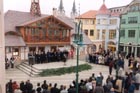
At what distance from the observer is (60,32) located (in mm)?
33750

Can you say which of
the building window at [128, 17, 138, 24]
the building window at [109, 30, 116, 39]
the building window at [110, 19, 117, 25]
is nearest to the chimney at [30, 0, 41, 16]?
the building window at [128, 17, 138, 24]

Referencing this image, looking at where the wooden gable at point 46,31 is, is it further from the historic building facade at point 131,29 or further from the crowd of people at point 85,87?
the crowd of people at point 85,87

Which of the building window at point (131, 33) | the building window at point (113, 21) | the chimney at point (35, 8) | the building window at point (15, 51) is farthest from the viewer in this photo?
the building window at point (113, 21)

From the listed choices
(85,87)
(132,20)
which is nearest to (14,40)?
(85,87)

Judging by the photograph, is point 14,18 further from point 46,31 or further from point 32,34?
point 46,31

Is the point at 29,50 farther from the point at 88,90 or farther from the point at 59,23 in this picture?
the point at 88,90

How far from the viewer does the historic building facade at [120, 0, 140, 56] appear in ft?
141

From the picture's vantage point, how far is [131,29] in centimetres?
4462

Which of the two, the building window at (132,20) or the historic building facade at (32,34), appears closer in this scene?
the historic building facade at (32,34)

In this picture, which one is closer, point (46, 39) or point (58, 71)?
point (58, 71)

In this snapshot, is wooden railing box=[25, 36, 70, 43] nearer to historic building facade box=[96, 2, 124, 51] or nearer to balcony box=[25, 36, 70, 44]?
balcony box=[25, 36, 70, 44]

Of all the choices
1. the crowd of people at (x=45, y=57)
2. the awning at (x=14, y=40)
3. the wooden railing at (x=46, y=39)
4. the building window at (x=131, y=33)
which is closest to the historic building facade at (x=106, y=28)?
the building window at (x=131, y=33)

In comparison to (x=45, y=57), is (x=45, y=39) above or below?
above

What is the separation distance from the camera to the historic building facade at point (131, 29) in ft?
141
